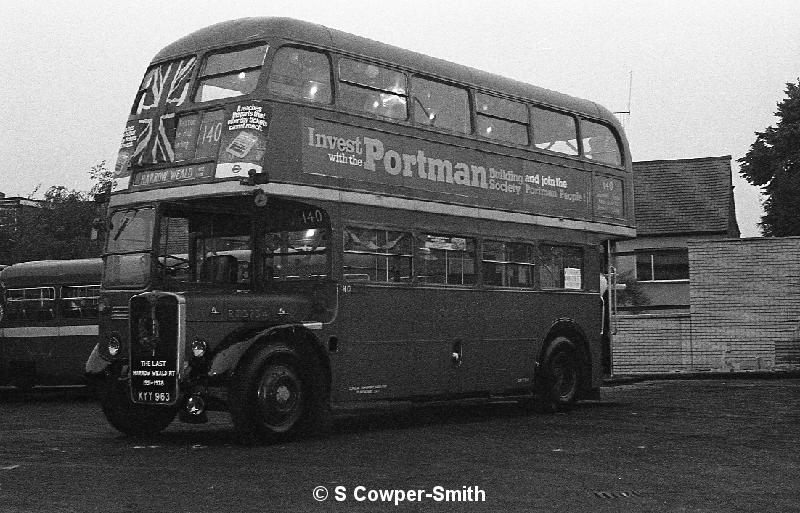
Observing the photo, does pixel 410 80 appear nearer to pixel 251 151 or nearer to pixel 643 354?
pixel 251 151

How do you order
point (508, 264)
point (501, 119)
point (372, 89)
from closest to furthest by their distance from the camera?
point (372, 89)
point (501, 119)
point (508, 264)

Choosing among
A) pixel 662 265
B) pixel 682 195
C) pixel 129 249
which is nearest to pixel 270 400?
Answer: pixel 129 249

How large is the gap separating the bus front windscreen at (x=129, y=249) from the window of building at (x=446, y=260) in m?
3.35

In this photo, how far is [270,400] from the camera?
463 inches

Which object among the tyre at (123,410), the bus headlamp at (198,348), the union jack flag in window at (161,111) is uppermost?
the union jack flag in window at (161,111)

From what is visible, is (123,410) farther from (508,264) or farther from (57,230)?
(57,230)

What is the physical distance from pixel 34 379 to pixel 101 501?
1375 cm

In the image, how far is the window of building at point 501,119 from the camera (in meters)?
15.3

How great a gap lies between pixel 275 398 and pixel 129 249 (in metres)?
2.40

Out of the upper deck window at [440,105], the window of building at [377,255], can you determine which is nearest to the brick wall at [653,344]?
the upper deck window at [440,105]

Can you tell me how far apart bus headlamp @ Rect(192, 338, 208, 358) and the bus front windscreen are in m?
1.30

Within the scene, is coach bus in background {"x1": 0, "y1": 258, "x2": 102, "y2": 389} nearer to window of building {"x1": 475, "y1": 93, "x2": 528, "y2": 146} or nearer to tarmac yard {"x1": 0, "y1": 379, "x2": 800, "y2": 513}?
tarmac yard {"x1": 0, "y1": 379, "x2": 800, "y2": 513}

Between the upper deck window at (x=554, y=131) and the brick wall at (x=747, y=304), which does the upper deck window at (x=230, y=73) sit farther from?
the brick wall at (x=747, y=304)

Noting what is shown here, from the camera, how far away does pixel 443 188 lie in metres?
14.6
